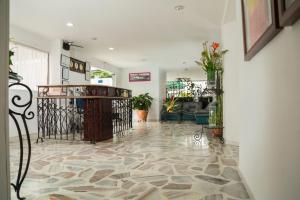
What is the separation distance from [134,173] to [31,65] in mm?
4491

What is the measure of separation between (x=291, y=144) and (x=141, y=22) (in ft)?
14.4

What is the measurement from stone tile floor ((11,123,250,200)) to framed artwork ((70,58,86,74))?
357 cm

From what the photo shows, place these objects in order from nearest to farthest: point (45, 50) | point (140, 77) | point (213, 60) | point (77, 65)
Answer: point (213, 60)
point (45, 50)
point (77, 65)
point (140, 77)

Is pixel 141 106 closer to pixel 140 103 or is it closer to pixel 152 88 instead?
pixel 140 103

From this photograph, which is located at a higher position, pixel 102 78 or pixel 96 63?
pixel 96 63

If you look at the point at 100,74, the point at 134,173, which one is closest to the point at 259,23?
the point at 134,173

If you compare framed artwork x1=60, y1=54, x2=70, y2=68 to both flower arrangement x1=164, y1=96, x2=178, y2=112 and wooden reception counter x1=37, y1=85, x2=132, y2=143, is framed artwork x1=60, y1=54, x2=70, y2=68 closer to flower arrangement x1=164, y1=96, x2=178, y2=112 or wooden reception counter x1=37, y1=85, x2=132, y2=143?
wooden reception counter x1=37, y1=85, x2=132, y2=143

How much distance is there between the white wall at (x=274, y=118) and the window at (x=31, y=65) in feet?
16.5

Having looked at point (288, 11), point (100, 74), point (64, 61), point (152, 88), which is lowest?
point (288, 11)

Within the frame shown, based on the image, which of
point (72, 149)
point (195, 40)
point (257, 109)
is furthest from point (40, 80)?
point (257, 109)

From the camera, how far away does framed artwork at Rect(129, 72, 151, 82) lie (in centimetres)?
1052

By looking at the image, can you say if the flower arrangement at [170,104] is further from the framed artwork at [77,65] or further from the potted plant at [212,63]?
the potted plant at [212,63]

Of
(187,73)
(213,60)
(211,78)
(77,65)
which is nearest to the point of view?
(211,78)

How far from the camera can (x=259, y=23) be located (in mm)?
1366
